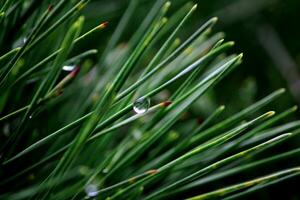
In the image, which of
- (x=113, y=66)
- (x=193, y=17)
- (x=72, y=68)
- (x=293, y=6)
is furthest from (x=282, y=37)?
(x=72, y=68)

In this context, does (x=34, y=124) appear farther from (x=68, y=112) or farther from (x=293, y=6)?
(x=293, y=6)

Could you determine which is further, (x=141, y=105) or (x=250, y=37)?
(x=250, y=37)

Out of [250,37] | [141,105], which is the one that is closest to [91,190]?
[141,105]

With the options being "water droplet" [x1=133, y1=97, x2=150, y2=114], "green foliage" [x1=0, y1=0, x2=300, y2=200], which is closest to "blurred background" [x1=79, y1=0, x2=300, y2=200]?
"green foliage" [x1=0, y1=0, x2=300, y2=200]

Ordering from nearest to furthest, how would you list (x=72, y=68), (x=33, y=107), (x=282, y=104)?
(x=33, y=107) < (x=72, y=68) < (x=282, y=104)

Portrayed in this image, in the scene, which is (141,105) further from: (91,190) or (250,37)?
(250,37)

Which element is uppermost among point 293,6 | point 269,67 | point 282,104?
point 293,6

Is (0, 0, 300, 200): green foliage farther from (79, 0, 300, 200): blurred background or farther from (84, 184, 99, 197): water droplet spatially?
(79, 0, 300, 200): blurred background

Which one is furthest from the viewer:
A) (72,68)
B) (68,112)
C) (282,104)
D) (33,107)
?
(282,104)
